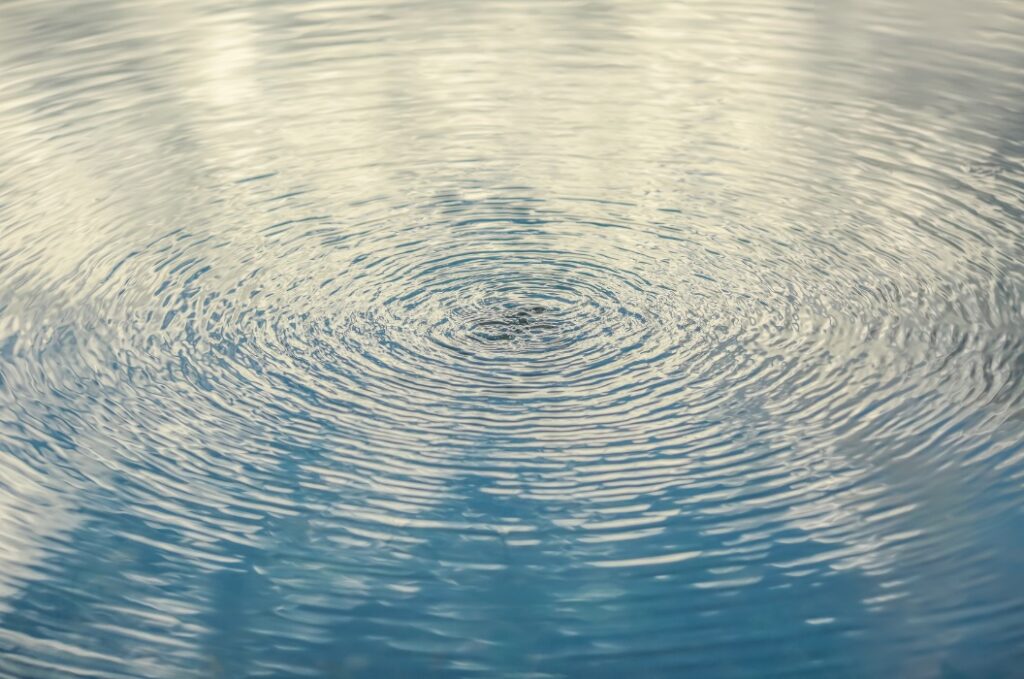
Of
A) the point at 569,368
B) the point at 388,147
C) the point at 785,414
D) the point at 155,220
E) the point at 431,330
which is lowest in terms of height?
the point at 785,414

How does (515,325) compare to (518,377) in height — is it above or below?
above

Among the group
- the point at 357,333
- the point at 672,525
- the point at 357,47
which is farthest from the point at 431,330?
the point at 357,47

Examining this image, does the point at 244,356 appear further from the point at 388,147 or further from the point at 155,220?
the point at 388,147

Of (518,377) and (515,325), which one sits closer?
(518,377)

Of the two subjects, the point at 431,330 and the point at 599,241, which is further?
the point at 599,241

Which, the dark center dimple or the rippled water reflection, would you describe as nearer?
the rippled water reflection

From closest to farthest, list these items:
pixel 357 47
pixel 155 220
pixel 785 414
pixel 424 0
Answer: pixel 785 414 → pixel 155 220 → pixel 357 47 → pixel 424 0

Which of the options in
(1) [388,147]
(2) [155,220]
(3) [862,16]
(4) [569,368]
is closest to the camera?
(4) [569,368]

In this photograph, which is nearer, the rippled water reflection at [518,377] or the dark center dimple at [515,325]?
→ the rippled water reflection at [518,377]
